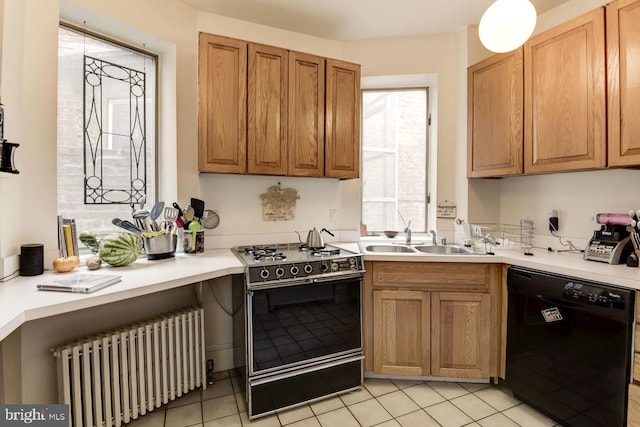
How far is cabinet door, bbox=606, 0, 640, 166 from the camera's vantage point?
5.30 feet

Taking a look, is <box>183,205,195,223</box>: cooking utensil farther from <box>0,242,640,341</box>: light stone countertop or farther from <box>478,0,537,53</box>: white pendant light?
<box>478,0,537,53</box>: white pendant light

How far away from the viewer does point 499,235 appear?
2.62 m

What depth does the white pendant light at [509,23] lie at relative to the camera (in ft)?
5.40

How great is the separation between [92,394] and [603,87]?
3.10m

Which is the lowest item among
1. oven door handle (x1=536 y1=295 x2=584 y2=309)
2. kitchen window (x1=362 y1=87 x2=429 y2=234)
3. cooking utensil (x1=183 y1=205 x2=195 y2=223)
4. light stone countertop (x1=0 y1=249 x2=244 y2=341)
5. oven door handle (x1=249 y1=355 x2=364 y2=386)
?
oven door handle (x1=249 y1=355 x2=364 y2=386)

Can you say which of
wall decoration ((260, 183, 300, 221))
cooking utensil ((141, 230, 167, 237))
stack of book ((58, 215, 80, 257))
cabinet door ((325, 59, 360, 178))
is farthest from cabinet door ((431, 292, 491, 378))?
stack of book ((58, 215, 80, 257))

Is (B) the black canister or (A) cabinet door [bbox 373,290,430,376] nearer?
(B) the black canister

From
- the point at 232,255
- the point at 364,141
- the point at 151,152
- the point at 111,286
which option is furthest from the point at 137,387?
the point at 364,141

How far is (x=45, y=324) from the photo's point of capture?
5.09ft

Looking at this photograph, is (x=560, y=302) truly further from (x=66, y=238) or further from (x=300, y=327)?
(x=66, y=238)

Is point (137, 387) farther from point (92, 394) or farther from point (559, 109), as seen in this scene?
point (559, 109)

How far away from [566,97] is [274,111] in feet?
5.95

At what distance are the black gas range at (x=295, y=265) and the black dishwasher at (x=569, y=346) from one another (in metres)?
1.00

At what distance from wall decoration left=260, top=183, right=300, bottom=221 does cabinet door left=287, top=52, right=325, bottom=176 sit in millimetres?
322
